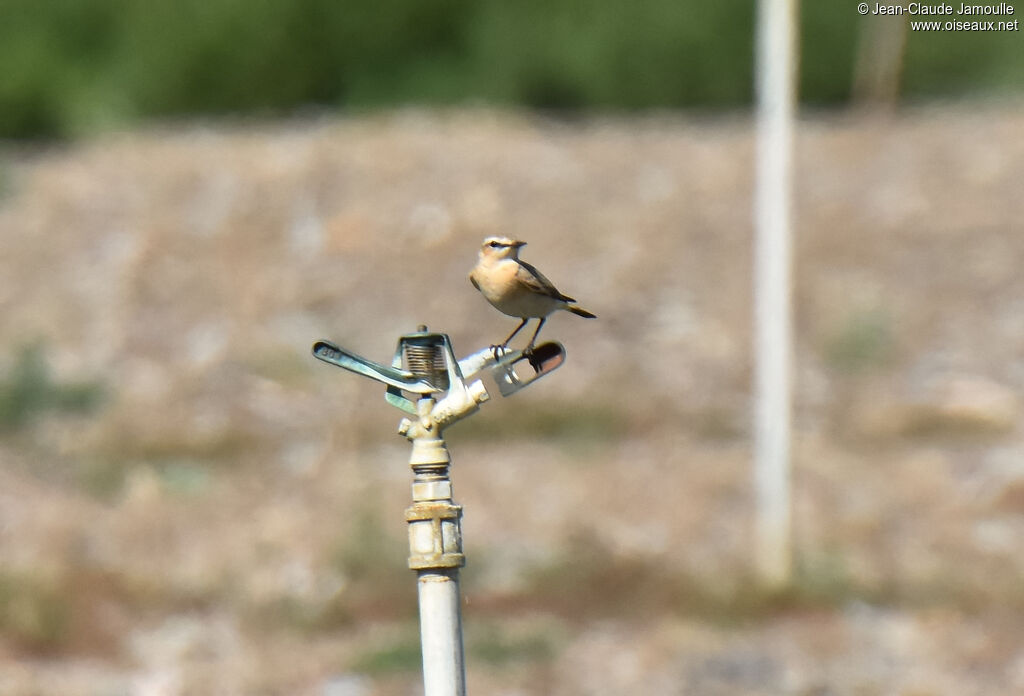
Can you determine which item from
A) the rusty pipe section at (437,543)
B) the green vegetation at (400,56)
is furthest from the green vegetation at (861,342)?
the rusty pipe section at (437,543)

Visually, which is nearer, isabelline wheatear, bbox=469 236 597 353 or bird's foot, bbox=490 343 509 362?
bird's foot, bbox=490 343 509 362

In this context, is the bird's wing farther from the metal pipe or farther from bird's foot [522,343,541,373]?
the metal pipe

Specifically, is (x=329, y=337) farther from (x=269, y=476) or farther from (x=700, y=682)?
(x=700, y=682)

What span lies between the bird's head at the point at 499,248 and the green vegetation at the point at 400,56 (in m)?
20.9

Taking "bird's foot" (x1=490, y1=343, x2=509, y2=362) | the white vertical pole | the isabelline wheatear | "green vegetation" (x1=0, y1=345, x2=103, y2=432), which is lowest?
"bird's foot" (x1=490, y1=343, x2=509, y2=362)

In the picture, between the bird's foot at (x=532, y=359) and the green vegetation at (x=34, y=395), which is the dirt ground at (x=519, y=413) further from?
the bird's foot at (x=532, y=359)

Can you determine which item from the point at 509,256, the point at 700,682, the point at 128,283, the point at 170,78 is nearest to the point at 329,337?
the point at 128,283

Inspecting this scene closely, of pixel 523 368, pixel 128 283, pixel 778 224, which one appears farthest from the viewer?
pixel 128 283

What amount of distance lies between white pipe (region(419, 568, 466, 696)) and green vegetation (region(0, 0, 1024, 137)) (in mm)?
22016

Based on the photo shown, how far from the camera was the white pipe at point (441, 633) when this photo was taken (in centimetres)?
476

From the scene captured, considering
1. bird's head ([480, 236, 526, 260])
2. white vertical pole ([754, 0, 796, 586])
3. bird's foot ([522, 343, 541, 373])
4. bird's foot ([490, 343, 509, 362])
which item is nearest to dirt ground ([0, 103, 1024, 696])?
white vertical pole ([754, 0, 796, 586])

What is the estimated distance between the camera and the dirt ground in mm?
11469

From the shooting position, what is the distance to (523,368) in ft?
16.3

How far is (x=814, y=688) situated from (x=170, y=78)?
718 inches
